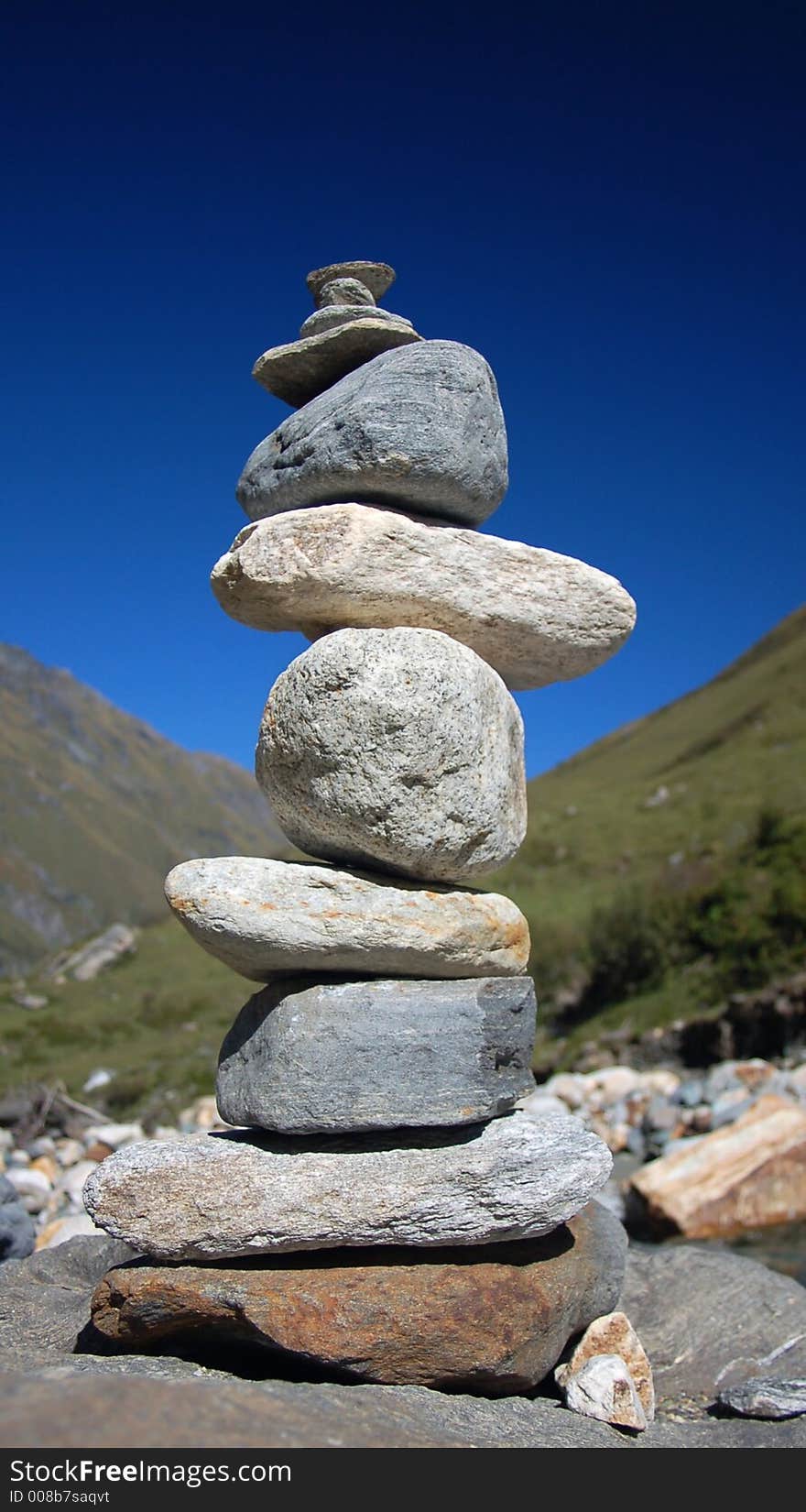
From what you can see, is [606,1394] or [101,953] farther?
[101,953]

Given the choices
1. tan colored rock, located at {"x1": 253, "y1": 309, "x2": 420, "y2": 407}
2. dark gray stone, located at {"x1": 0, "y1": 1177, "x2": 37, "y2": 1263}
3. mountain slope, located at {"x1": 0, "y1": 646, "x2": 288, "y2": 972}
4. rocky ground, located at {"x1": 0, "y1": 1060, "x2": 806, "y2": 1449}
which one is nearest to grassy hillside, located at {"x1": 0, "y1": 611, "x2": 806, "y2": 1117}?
dark gray stone, located at {"x1": 0, "y1": 1177, "x2": 37, "y2": 1263}

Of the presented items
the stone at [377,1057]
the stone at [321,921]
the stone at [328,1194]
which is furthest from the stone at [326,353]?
the stone at [328,1194]

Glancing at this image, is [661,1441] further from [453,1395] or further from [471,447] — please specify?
[471,447]

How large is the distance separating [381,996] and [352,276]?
5.39 m

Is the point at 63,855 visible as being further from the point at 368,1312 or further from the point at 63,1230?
the point at 368,1312

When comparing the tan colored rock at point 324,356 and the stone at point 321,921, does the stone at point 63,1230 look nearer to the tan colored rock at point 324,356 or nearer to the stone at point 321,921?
the stone at point 321,921

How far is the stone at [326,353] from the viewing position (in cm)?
803

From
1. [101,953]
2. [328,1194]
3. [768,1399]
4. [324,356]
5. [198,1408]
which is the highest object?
[324,356]

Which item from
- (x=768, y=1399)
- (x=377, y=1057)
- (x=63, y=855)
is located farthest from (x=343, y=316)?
(x=63, y=855)

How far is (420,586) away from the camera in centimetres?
748

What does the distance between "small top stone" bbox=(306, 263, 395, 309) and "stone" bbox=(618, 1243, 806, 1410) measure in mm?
8062

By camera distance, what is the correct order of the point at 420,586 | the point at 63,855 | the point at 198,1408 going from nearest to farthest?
the point at 198,1408 < the point at 420,586 < the point at 63,855

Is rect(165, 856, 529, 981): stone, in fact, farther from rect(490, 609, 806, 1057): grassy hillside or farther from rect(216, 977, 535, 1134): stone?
rect(490, 609, 806, 1057): grassy hillside

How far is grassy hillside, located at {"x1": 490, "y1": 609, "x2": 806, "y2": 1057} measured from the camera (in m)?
26.7
